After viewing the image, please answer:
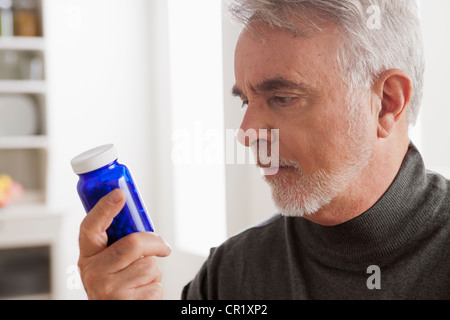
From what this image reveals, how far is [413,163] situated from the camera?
2.81ft

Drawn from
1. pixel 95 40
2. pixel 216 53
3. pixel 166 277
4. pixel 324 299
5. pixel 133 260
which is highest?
pixel 95 40

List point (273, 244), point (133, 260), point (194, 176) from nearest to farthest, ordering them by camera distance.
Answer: point (133, 260), point (273, 244), point (194, 176)

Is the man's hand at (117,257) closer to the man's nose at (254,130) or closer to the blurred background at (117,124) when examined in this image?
the man's nose at (254,130)

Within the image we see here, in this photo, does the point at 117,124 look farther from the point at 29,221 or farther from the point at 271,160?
the point at 271,160

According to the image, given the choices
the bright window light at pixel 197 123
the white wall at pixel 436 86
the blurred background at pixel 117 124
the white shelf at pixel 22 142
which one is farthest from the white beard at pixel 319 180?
the white shelf at pixel 22 142

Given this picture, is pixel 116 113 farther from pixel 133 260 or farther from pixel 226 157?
pixel 133 260

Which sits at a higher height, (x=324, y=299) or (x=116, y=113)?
(x=116, y=113)

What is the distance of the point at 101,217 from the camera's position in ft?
2.01

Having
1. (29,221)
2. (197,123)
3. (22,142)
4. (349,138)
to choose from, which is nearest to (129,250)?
(349,138)

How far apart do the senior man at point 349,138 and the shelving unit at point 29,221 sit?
1944mm

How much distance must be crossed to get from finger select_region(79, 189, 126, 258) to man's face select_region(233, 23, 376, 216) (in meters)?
0.26

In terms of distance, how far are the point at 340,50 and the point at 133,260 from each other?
43cm

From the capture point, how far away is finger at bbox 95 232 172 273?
619 millimetres

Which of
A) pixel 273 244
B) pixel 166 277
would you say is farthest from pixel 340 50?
pixel 166 277
